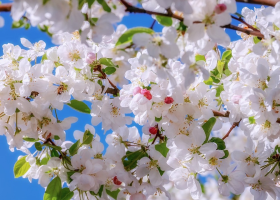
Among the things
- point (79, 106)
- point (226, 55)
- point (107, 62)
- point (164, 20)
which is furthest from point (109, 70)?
point (226, 55)

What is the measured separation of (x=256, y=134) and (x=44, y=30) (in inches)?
37.1

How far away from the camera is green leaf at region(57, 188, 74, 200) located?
5.75 feet

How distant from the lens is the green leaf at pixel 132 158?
5.82 feet

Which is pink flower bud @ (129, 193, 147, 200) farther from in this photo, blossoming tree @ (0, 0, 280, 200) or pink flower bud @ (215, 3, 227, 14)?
pink flower bud @ (215, 3, 227, 14)

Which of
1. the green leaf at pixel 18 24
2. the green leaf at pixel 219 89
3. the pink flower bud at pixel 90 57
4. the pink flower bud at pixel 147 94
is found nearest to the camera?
the green leaf at pixel 18 24

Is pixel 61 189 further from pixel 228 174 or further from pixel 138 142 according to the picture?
pixel 228 174

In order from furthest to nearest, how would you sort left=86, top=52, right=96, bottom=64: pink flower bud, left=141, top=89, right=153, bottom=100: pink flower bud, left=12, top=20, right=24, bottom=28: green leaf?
left=86, top=52, right=96, bottom=64: pink flower bud → left=141, top=89, right=153, bottom=100: pink flower bud → left=12, top=20, right=24, bottom=28: green leaf

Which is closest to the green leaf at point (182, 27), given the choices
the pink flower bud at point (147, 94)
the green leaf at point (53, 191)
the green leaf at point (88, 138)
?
the pink flower bud at point (147, 94)

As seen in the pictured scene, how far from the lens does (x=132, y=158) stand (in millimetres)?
1796

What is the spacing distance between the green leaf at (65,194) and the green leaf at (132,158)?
27 cm

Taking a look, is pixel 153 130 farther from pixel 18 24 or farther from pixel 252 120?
pixel 18 24

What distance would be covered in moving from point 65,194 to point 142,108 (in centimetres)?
54

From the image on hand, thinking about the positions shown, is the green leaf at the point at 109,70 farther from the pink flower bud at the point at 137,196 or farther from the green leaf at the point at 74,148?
the pink flower bud at the point at 137,196

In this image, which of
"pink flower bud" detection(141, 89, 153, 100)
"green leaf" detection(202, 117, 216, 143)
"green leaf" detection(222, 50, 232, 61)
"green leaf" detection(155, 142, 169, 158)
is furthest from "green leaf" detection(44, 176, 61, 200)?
"green leaf" detection(222, 50, 232, 61)
